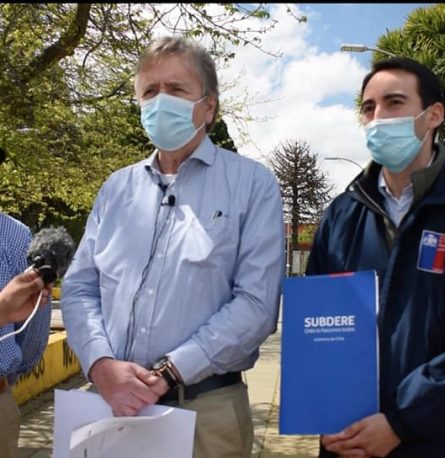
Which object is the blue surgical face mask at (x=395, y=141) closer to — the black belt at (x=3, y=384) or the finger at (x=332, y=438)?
the finger at (x=332, y=438)

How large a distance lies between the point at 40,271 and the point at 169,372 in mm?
565

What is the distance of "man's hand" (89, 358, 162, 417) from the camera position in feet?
7.90

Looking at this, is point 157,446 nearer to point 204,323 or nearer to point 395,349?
point 204,323

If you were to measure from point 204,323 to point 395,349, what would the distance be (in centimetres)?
66

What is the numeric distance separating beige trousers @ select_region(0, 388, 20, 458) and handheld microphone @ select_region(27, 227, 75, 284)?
76 centimetres

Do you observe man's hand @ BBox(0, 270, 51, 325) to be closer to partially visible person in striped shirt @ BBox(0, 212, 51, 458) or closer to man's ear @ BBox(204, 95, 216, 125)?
partially visible person in striped shirt @ BBox(0, 212, 51, 458)

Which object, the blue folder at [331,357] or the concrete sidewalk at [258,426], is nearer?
the blue folder at [331,357]

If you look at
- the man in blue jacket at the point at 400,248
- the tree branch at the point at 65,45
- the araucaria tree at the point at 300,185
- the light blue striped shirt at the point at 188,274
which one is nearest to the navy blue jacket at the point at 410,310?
the man in blue jacket at the point at 400,248

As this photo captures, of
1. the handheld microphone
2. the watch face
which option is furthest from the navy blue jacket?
the handheld microphone

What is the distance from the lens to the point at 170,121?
8.90ft

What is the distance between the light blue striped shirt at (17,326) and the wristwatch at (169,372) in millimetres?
748

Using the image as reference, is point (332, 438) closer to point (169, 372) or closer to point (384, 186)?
point (169, 372)

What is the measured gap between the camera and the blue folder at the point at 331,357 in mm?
2344

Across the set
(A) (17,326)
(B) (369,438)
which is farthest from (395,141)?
(A) (17,326)
